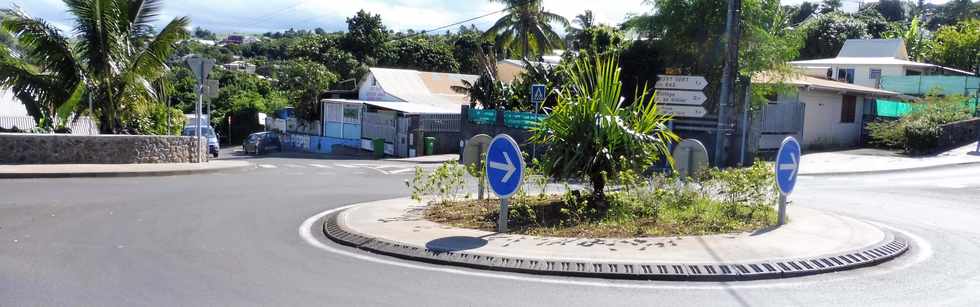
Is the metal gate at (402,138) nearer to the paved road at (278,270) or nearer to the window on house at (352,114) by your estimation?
the window on house at (352,114)

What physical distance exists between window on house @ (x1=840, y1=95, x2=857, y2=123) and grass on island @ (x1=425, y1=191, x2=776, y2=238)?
24.1 metres

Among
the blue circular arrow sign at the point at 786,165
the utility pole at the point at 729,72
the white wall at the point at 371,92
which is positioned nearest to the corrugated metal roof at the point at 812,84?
the utility pole at the point at 729,72

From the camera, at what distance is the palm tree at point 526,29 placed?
47062 millimetres

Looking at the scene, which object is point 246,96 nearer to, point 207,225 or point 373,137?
point 373,137

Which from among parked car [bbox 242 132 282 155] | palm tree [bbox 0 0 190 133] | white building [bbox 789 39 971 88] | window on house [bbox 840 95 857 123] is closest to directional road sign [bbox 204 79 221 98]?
palm tree [bbox 0 0 190 133]

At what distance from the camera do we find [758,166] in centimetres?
1063

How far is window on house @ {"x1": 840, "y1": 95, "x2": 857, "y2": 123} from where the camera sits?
32594 mm

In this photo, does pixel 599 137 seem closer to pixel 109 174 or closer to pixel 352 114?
pixel 109 174

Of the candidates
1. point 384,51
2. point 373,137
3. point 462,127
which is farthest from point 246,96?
point 462,127

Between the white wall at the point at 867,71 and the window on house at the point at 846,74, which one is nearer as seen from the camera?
the white wall at the point at 867,71

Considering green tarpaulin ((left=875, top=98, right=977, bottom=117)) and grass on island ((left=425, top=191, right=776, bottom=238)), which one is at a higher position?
green tarpaulin ((left=875, top=98, right=977, bottom=117))

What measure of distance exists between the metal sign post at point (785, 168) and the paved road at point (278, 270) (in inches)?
63.8

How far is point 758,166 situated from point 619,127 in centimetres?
209

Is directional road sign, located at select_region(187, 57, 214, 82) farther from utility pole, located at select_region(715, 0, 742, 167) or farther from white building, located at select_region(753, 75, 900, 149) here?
white building, located at select_region(753, 75, 900, 149)
